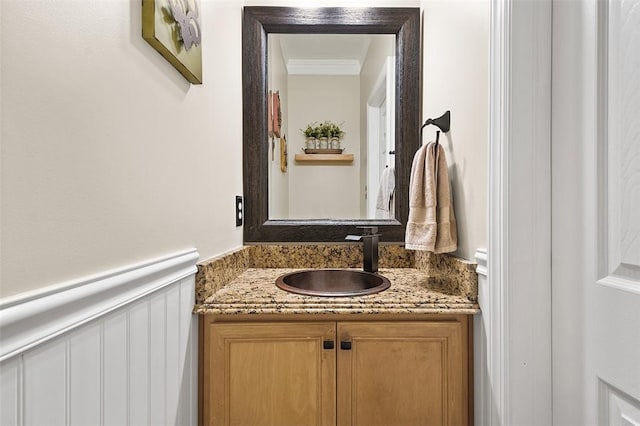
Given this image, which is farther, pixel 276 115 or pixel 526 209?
pixel 276 115

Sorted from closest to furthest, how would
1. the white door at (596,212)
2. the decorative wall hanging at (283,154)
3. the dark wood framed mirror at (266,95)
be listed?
the white door at (596,212) → the dark wood framed mirror at (266,95) → the decorative wall hanging at (283,154)

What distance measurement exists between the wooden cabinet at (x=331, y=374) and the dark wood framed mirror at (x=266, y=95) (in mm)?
530

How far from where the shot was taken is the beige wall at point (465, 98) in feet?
3.10

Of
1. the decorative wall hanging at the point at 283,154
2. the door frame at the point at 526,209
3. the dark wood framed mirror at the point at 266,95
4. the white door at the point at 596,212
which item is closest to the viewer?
the white door at the point at 596,212

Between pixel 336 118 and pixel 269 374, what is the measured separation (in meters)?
1.11

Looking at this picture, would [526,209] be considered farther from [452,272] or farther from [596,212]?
[452,272]

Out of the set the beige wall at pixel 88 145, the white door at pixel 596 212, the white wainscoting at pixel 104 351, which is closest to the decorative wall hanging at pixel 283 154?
the beige wall at pixel 88 145

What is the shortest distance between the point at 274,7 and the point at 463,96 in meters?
0.94

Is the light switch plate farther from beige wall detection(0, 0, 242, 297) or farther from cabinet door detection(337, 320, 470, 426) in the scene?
cabinet door detection(337, 320, 470, 426)

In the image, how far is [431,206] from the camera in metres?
1.11

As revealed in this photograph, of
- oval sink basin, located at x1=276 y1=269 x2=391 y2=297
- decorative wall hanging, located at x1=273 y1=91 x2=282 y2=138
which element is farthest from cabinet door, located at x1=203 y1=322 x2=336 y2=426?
decorative wall hanging, located at x1=273 y1=91 x2=282 y2=138

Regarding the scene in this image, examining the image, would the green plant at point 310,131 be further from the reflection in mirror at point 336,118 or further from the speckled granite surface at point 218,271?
the speckled granite surface at point 218,271

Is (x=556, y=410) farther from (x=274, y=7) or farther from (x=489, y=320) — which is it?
(x=274, y=7)

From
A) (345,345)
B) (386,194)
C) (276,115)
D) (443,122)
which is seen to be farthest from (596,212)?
(276,115)
